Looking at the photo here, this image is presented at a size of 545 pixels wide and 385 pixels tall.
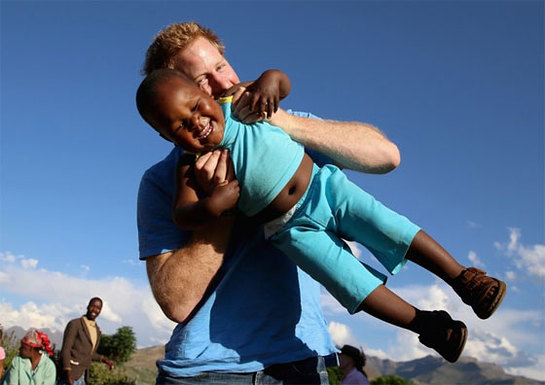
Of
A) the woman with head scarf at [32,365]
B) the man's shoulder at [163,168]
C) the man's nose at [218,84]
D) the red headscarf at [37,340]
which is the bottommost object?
the woman with head scarf at [32,365]

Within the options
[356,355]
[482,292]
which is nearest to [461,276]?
[482,292]

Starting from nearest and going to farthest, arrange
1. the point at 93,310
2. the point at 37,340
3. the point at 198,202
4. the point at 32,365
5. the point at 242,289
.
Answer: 1. the point at 198,202
2. the point at 242,289
3. the point at 32,365
4. the point at 37,340
5. the point at 93,310

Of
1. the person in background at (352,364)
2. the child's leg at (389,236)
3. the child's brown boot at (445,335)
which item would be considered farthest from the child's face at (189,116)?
the person in background at (352,364)

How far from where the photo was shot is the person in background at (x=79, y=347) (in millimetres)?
6922

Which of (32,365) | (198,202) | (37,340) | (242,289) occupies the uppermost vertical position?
(198,202)

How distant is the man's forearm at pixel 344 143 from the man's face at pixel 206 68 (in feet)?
1.33

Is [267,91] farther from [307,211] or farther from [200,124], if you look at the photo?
[307,211]

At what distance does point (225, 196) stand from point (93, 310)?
19.8 feet

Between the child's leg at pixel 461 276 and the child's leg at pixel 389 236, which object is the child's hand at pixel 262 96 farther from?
the child's leg at pixel 461 276

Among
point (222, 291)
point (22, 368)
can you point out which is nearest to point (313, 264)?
point (222, 291)

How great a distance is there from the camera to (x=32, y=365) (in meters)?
6.85

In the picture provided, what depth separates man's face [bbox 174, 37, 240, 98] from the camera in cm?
250

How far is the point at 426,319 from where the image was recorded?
209 centimetres

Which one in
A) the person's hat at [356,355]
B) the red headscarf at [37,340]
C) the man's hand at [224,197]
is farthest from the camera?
the person's hat at [356,355]
